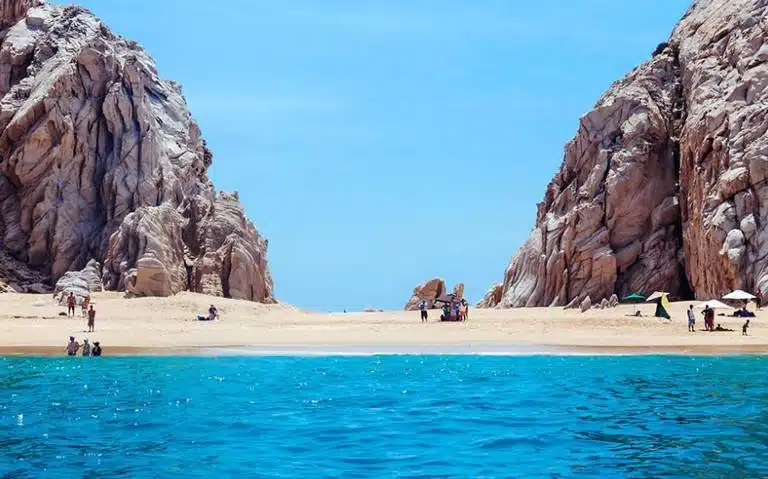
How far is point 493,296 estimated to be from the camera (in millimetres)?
61469

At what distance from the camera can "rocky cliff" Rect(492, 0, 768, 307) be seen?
45312 mm

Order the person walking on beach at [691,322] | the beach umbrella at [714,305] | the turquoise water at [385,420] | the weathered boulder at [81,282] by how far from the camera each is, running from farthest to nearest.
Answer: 1. the weathered boulder at [81,282]
2. the beach umbrella at [714,305]
3. the person walking on beach at [691,322]
4. the turquoise water at [385,420]

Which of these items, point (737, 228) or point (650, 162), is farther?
point (650, 162)

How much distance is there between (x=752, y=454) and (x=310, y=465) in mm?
6512

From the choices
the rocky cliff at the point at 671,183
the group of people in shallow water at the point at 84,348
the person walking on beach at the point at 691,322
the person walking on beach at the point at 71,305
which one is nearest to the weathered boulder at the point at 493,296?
the rocky cliff at the point at 671,183

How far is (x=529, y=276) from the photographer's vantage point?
54.8 m

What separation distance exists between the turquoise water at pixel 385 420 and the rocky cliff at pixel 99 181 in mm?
23754

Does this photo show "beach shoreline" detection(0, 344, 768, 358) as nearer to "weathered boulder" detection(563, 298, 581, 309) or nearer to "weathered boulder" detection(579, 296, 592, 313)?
"weathered boulder" detection(579, 296, 592, 313)

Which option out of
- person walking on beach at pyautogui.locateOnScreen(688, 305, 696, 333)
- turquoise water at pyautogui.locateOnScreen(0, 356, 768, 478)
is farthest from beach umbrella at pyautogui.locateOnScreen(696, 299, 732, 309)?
turquoise water at pyautogui.locateOnScreen(0, 356, 768, 478)

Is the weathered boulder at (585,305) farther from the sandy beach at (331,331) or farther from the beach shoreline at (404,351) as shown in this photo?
the beach shoreline at (404,351)

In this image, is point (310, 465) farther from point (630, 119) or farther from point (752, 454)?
point (630, 119)

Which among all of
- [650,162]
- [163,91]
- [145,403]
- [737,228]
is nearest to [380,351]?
[145,403]

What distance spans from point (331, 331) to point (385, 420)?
849 inches

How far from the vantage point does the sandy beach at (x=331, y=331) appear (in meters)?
31.8
